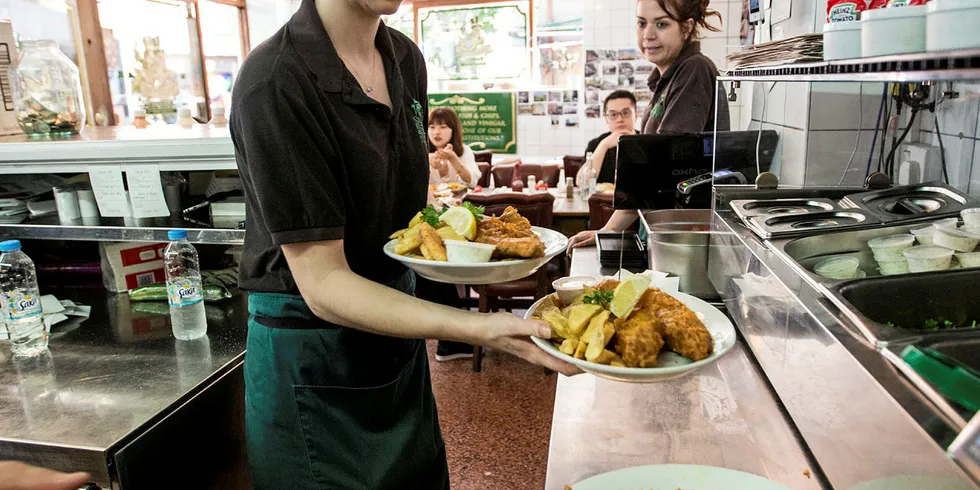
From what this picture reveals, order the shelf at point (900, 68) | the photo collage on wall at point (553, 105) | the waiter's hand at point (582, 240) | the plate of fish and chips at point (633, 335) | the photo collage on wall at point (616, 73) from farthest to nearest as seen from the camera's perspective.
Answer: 1. the photo collage on wall at point (553, 105)
2. the photo collage on wall at point (616, 73)
3. the waiter's hand at point (582, 240)
4. the plate of fish and chips at point (633, 335)
5. the shelf at point (900, 68)

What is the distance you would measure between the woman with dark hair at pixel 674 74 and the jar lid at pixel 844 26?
4.54 ft

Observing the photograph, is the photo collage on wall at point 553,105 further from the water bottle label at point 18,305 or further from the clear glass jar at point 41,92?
the water bottle label at point 18,305

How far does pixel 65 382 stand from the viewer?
1676mm

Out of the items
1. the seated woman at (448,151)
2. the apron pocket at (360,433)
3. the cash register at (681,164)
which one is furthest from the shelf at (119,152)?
the seated woman at (448,151)

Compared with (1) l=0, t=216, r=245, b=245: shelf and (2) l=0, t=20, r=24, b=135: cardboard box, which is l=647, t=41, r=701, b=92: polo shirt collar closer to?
(1) l=0, t=216, r=245, b=245: shelf

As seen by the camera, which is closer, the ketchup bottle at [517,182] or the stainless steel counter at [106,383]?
the stainless steel counter at [106,383]

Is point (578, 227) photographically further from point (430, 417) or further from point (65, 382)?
point (65, 382)

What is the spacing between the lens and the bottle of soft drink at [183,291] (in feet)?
6.08

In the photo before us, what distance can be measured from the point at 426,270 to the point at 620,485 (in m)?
0.47

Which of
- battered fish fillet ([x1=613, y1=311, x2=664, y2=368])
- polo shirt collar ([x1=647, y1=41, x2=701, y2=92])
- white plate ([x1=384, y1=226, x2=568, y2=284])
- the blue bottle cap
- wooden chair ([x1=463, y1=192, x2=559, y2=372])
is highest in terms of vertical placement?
polo shirt collar ([x1=647, y1=41, x2=701, y2=92])

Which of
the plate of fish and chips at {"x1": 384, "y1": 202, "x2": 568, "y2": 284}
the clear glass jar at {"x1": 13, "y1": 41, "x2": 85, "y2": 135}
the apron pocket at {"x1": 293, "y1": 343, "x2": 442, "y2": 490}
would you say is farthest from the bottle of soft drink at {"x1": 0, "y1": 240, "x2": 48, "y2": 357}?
the plate of fish and chips at {"x1": 384, "y1": 202, "x2": 568, "y2": 284}

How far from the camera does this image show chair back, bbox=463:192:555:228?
375cm

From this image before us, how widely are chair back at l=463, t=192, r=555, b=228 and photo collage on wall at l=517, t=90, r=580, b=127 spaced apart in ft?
10.8

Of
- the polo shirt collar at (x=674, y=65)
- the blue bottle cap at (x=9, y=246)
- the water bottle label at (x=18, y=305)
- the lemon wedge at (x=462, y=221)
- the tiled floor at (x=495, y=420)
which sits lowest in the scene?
the tiled floor at (x=495, y=420)
